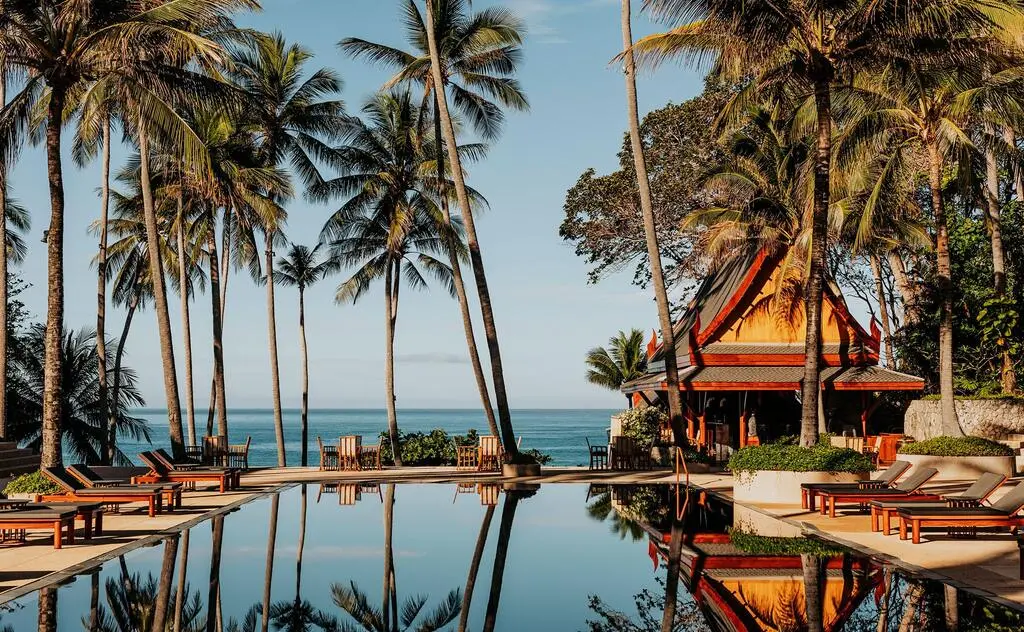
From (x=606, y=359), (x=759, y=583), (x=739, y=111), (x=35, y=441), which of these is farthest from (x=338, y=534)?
(x=606, y=359)

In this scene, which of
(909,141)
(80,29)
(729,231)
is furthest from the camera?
(729,231)

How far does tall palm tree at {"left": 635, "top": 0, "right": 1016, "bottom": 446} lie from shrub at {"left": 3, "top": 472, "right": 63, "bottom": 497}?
1326cm

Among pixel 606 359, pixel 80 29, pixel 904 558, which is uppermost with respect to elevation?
pixel 80 29

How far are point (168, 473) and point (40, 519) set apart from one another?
799 cm

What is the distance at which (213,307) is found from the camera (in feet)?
105

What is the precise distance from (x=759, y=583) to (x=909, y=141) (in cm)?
1753

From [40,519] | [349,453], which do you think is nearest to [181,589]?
[40,519]

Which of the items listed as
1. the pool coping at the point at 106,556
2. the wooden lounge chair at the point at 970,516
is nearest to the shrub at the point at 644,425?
the pool coping at the point at 106,556

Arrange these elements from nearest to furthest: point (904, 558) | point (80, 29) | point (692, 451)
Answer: point (904, 558) < point (80, 29) < point (692, 451)

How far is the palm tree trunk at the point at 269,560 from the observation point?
9.02 meters

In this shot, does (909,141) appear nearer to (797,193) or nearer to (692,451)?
(797,193)

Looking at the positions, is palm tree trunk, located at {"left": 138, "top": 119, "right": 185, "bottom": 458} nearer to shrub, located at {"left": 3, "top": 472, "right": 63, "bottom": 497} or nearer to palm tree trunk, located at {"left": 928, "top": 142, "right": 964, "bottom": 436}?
shrub, located at {"left": 3, "top": 472, "right": 63, "bottom": 497}

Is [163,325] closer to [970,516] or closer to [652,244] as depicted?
[652,244]

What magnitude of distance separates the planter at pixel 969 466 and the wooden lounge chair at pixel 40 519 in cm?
1714
